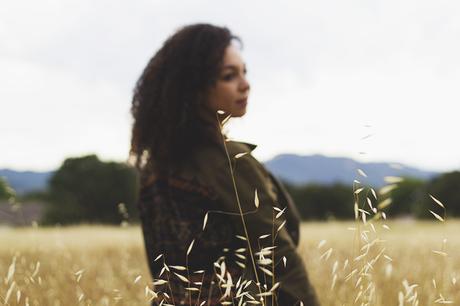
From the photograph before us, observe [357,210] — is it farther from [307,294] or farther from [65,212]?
[65,212]

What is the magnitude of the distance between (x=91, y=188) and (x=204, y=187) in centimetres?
3490

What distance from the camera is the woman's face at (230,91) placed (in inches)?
84.6

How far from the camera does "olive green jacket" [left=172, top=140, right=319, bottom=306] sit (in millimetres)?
1912

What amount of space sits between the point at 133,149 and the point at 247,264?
2.45ft

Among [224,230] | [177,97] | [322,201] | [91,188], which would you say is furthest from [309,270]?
[322,201]

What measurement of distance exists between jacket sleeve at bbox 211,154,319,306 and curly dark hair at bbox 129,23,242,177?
0.20m

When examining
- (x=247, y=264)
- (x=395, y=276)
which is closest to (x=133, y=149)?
(x=247, y=264)

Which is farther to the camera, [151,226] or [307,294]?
[151,226]

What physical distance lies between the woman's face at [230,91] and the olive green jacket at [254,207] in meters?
0.16

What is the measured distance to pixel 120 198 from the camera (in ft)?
120

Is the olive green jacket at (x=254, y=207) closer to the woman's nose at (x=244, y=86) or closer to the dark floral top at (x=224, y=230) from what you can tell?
the dark floral top at (x=224, y=230)

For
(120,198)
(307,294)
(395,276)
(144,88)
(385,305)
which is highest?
(144,88)

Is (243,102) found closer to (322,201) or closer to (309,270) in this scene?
(309,270)

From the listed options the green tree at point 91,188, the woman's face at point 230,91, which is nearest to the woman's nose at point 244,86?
the woman's face at point 230,91
